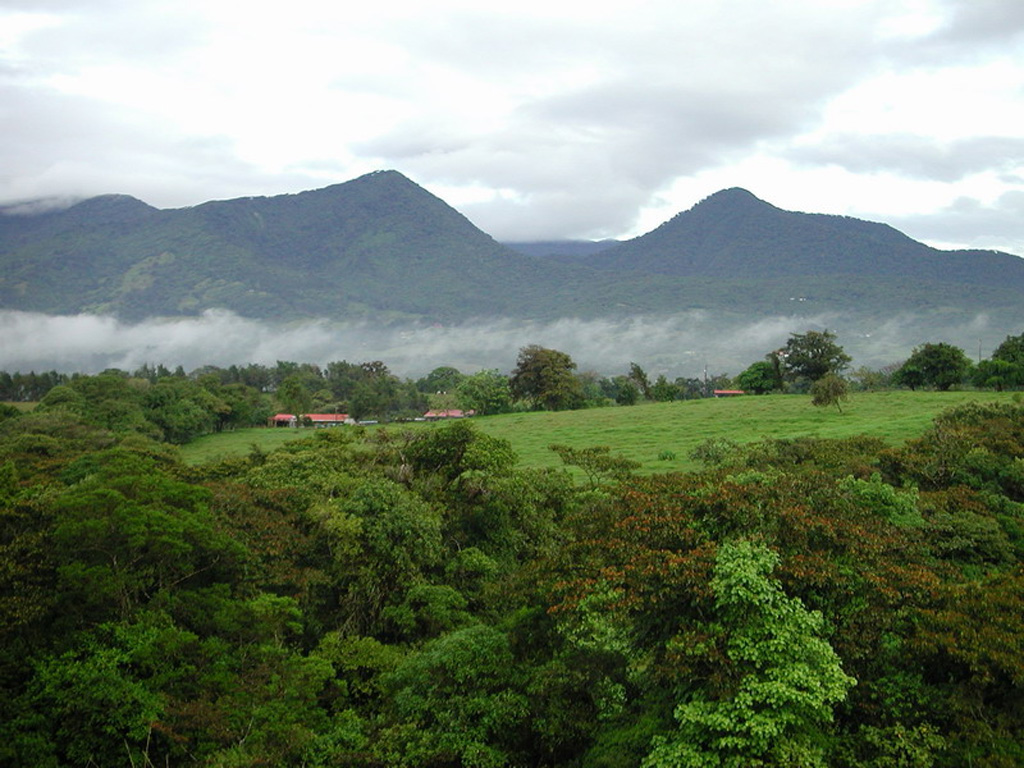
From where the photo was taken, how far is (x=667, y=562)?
45.8 ft

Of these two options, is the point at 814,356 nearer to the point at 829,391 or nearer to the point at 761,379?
the point at 761,379

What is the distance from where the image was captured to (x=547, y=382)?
303 feet

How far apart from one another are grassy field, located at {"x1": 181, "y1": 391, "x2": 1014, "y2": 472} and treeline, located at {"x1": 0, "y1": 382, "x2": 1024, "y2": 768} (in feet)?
67.8

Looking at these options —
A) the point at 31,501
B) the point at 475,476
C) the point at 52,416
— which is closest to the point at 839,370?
the point at 475,476

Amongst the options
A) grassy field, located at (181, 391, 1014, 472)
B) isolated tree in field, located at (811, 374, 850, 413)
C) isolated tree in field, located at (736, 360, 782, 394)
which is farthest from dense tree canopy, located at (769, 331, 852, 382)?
isolated tree in field, located at (811, 374, 850, 413)

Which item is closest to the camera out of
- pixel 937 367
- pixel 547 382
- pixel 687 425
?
pixel 687 425

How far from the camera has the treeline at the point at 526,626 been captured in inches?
513

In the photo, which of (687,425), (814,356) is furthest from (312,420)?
(814,356)

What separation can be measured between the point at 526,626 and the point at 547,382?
73771 mm

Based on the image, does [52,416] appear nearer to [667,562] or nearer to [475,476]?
[475,476]

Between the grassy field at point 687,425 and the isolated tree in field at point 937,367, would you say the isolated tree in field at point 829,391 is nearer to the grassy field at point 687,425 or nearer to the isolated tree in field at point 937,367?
the grassy field at point 687,425

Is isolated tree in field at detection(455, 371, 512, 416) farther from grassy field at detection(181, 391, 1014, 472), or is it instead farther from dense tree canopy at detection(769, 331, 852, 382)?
dense tree canopy at detection(769, 331, 852, 382)

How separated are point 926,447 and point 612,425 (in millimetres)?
38380

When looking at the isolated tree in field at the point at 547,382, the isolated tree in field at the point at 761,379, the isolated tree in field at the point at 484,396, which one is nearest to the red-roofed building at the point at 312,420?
the isolated tree in field at the point at 484,396
